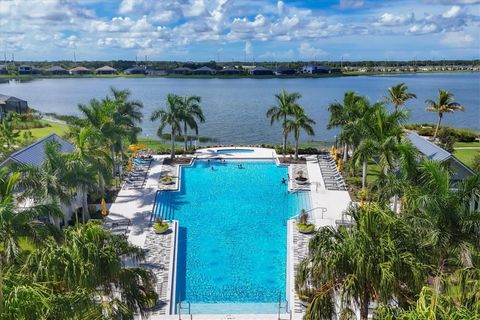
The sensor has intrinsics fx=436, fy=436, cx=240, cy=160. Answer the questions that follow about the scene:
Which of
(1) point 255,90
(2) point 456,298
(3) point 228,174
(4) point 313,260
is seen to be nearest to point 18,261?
(4) point 313,260

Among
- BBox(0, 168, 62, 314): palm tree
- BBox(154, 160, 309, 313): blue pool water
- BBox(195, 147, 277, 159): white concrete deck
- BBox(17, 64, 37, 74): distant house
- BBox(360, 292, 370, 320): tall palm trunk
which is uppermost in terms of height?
BBox(17, 64, 37, 74): distant house

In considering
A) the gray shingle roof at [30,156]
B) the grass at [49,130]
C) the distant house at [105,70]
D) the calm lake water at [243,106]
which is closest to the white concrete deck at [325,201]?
the gray shingle roof at [30,156]

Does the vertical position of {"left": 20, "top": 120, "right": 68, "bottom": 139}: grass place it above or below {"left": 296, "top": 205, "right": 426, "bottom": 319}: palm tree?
below

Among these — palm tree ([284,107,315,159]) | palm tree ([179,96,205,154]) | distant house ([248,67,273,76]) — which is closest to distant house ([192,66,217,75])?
distant house ([248,67,273,76])

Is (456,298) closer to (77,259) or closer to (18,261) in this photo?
(77,259)

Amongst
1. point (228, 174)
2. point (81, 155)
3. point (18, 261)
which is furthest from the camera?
point (228, 174)

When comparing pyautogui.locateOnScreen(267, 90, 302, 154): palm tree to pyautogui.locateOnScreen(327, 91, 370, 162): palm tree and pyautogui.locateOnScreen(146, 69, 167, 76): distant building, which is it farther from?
pyautogui.locateOnScreen(146, 69, 167, 76): distant building

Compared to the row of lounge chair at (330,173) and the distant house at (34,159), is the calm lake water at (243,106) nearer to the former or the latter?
the row of lounge chair at (330,173)
